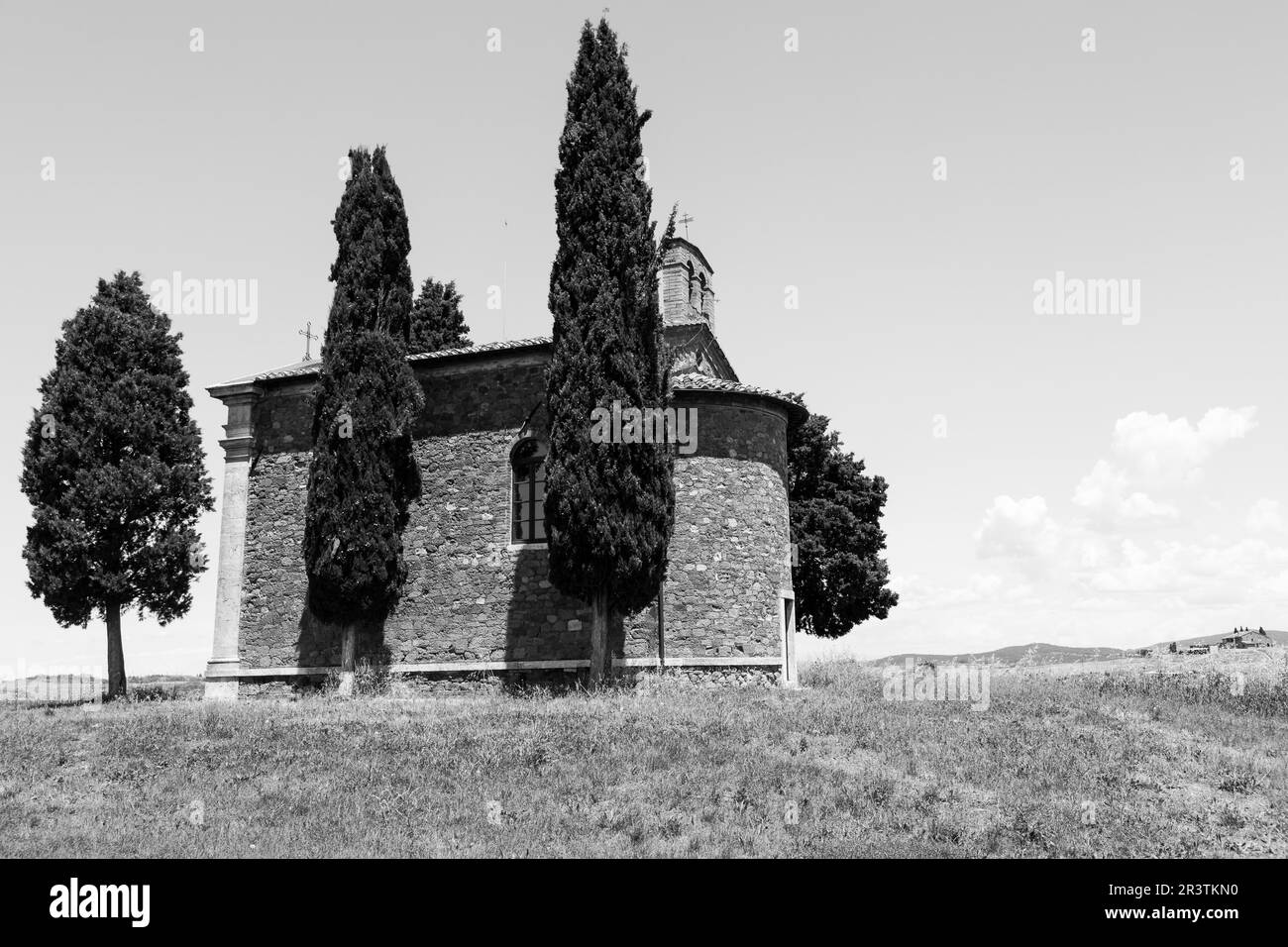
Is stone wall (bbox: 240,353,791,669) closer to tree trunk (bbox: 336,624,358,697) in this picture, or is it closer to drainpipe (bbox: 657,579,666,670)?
drainpipe (bbox: 657,579,666,670)

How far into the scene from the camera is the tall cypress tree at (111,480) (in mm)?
23188

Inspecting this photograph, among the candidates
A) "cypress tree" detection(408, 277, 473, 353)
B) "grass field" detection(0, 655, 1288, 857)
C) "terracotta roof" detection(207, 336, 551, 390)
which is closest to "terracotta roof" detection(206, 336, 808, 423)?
"terracotta roof" detection(207, 336, 551, 390)

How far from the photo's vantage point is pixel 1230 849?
1024cm

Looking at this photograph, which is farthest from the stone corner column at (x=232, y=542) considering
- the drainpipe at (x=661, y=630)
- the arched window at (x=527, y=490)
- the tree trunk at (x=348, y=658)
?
the drainpipe at (x=661, y=630)

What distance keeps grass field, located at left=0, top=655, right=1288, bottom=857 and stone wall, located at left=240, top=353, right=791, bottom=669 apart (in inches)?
113

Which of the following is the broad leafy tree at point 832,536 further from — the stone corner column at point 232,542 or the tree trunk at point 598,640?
the stone corner column at point 232,542

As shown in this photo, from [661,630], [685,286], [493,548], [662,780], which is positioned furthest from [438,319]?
[662,780]

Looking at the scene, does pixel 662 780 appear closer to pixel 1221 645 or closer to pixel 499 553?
pixel 499 553

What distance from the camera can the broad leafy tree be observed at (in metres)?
30.4

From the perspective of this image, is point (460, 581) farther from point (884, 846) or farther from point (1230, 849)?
point (1230, 849)

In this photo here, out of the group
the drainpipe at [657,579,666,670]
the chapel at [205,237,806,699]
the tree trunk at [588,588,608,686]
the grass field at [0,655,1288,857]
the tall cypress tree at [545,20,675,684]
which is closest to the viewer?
the grass field at [0,655,1288,857]

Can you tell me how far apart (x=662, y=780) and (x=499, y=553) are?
10.2 meters

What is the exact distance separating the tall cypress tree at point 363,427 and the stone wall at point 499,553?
2.46 feet

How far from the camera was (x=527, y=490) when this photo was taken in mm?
21672
